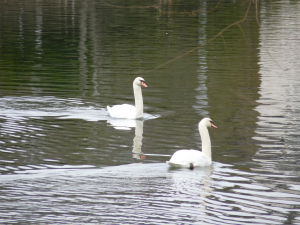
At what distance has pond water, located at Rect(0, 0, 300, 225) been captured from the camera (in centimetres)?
868

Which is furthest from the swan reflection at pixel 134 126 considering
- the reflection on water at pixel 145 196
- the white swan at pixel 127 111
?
the reflection on water at pixel 145 196

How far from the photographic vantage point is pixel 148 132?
552 inches

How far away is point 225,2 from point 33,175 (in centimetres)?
4948

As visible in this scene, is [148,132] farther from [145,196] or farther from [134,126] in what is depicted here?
[145,196]

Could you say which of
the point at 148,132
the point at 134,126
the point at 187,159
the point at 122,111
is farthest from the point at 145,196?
the point at 122,111

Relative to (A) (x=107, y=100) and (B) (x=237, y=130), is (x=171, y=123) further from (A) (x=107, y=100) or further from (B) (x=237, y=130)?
(A) (x=107, y=100)

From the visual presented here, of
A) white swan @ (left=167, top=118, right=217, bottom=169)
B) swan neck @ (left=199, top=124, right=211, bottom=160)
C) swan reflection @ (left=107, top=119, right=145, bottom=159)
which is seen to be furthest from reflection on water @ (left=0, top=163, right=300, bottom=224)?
swan reflection @ (left=107, top=119, right=145, bottom=159)

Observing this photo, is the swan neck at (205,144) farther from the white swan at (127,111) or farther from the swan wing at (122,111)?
the swan wing at (122,111)

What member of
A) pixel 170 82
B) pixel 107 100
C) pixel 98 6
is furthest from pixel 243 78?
pixel 98 6

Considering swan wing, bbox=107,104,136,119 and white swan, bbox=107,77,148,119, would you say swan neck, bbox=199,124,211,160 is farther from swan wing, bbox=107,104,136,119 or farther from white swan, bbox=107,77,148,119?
swan wing, bbox=107,104,136,119

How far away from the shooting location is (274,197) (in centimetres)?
920

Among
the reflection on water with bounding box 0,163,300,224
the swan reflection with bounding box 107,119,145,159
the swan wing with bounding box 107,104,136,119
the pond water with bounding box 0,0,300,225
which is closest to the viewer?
the reflection on water with bounding box 0,163,300,224

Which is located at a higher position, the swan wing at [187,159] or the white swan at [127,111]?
the swan wing at [187,159]

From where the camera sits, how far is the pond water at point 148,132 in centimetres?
868
